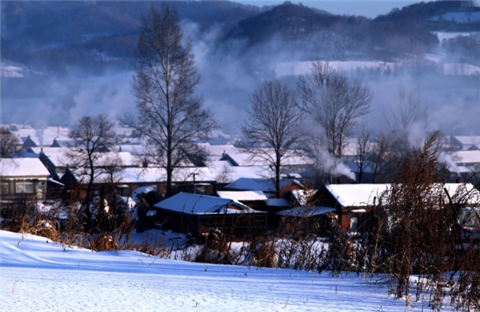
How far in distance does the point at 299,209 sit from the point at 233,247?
3.61 feet

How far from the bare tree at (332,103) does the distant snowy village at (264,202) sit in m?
0.10

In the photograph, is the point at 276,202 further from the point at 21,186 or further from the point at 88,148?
the point at 21,186

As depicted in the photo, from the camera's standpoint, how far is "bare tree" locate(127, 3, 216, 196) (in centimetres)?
2727

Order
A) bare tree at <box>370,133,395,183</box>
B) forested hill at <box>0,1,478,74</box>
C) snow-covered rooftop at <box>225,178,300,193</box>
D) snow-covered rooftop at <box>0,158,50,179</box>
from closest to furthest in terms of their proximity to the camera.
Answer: snow-covered rooftop at <box>225,178,300,193</box> → bare tree at <box>370,133,395,183</box> → snow-covered rooftop at <box>0,158,50,179</box> → forested hill at <box>0,1,478,74</box>

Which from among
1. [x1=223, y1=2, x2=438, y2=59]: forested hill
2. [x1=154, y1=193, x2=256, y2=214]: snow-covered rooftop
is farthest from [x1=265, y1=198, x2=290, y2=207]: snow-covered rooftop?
[x1=223, y1=2, x2=438, y2=59]: forested hill

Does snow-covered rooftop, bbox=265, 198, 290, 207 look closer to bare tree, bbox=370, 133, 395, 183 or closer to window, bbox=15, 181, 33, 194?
bare tree, bbox=370, 133, 395, 183

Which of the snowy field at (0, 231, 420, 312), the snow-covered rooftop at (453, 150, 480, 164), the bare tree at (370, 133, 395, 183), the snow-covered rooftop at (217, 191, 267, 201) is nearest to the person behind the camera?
the snowy field at (0, 231, 420, 312)

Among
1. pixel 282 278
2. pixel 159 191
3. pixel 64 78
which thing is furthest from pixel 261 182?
pixel 64 78

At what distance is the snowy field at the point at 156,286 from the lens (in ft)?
14.5

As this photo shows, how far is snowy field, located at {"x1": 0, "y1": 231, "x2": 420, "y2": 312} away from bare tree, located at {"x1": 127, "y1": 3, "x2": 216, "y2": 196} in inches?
839

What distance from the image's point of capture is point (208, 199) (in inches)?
949

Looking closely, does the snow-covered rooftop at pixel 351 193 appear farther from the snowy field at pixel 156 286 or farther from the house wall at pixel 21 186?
the house wall at pixel 21 186

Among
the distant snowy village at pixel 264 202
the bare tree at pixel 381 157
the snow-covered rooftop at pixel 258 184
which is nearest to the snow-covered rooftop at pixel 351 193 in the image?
the distant snowy village at pixel 264 202

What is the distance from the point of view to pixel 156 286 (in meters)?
5.02
